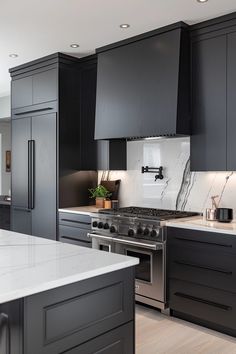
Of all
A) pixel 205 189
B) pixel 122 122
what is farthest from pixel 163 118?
pixel 205 189

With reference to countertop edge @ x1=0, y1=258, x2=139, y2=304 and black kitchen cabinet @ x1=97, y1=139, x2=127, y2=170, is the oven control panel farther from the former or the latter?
countertop edge @ x1=0, y1=258, x2=139, y2=304

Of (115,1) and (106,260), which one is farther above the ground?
(115,1)

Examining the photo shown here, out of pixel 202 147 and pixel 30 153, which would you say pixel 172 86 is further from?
pixel 30 153

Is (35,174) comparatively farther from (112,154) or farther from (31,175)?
(112,154)

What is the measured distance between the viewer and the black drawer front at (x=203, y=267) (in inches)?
119

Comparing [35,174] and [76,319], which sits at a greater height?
[35,174]

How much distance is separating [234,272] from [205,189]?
Answer: 109 centimetres

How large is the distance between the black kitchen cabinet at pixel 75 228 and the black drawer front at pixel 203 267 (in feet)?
3.84

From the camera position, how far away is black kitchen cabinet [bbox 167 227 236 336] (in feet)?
9.92

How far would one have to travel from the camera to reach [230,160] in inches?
133

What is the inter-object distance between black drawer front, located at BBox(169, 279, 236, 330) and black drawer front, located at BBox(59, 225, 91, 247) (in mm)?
1220

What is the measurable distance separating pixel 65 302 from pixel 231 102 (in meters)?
2.52

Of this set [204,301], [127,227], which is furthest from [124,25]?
[204,301]

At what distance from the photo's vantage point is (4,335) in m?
1.53
